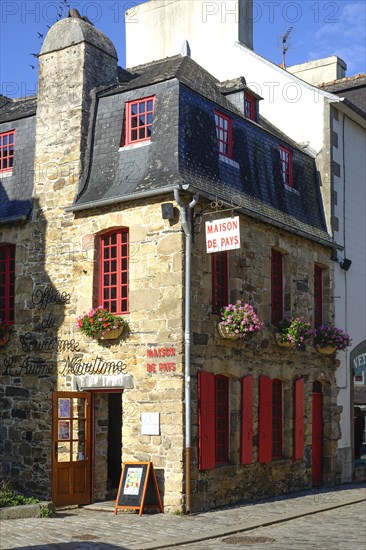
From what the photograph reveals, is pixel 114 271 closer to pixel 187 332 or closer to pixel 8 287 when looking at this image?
pixel 187 332

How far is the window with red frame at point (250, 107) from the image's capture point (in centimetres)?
1895

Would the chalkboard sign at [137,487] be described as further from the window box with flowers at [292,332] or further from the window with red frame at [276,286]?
the window with red frame at [276,286]

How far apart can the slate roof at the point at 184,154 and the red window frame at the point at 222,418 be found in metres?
3.36

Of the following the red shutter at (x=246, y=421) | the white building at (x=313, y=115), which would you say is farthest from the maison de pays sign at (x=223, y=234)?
the white building at (x=313, y=115)

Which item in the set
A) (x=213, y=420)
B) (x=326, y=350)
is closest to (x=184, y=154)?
(x=213, y=420)

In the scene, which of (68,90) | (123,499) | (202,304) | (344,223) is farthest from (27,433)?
(344,223)

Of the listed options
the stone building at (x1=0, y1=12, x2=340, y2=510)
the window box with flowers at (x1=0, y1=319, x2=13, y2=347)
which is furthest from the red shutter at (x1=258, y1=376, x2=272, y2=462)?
the window box with flowers at (x1=0, y1=319, x2=13, y2=347)

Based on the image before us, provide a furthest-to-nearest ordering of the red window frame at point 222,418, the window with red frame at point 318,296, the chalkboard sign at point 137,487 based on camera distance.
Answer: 1. the window with red frame at point 318,296
2. the red window frame at point 222,418
3. the chalkboard sign at point 137,487

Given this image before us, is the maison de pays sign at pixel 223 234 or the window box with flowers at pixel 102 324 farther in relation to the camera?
the window box with flowers at pixel 102 324

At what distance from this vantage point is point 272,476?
677 inches

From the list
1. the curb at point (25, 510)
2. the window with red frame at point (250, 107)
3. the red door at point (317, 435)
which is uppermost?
the window with red frame at point (250, 107)

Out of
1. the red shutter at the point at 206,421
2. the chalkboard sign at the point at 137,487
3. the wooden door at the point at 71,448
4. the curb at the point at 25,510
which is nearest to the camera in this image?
the curb at the point at 25,510

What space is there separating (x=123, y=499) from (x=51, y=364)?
3286 mm

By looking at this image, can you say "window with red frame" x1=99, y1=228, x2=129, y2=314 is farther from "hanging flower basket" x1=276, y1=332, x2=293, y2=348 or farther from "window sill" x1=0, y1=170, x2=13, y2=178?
"hanging flower basket" x1=276, y1=332, x2=293, y2=348
